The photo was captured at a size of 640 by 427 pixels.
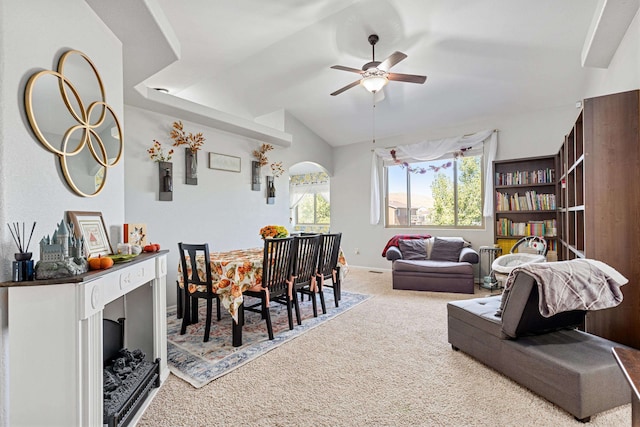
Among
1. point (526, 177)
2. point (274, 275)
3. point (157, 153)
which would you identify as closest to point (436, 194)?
point (526, 177)

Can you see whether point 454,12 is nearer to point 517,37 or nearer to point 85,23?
point 517,37

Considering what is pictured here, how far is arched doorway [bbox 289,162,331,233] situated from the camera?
29.1 ft

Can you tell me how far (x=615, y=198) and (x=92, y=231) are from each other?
11.2 feet

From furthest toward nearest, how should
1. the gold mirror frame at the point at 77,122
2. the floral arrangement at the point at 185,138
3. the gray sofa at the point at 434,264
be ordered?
the gray sofa at the point at 434,264 → the floral arrangement at the point at 185,138 → the gold mirror frame at the point at 77,122

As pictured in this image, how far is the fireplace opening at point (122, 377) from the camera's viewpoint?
155 cm

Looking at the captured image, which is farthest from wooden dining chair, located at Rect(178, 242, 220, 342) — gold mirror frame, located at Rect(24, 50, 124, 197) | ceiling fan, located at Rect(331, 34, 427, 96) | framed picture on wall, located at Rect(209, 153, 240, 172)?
ceiling fan, located at Rect(331, 34, 427, 96)

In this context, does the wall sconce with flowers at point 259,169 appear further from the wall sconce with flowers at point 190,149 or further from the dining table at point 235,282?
the dining table at point 235,282

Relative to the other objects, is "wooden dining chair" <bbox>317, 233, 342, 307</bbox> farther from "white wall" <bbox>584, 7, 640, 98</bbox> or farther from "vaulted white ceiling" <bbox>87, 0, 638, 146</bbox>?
"white wall" <bbox>584, 7, 640, 98</bbox>

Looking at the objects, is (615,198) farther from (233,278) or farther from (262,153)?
(262,153)

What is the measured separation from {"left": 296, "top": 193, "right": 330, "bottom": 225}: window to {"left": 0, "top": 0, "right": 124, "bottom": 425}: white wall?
284 inches

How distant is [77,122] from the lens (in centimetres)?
176

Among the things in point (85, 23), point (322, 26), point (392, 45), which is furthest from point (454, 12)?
point (85, 23)

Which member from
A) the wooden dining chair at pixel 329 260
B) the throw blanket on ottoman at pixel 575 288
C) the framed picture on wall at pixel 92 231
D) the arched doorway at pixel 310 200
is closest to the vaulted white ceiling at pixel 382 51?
the framed picture on wall at pixel 92 231

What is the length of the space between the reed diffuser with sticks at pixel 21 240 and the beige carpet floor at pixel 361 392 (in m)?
1.09
